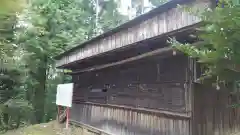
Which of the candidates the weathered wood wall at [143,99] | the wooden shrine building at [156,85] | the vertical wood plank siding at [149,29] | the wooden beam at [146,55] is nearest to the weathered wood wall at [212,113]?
the wooden shrine building at [156,85]

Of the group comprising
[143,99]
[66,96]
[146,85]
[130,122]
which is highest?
[146,85]

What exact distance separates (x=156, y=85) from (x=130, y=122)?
4.93 ft

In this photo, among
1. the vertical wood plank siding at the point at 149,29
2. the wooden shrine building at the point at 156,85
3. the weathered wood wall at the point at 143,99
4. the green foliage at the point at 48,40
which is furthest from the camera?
the green foliage at the point at 48,40

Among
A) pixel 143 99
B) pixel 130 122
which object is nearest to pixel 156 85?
pixel 143 99

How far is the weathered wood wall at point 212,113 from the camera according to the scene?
440 cm

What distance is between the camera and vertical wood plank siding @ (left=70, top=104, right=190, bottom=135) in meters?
Answer: 4.82

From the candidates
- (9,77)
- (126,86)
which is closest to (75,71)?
(9,77)

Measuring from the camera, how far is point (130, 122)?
20.9ft

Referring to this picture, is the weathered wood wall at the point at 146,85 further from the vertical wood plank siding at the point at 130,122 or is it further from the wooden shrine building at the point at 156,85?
the vertical wood plank siding at the point at 130,122

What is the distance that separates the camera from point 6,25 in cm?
121

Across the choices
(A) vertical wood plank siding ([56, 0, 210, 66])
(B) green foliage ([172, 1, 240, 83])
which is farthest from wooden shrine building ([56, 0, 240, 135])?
(B) green foliage ([172, 1, 240, 83])

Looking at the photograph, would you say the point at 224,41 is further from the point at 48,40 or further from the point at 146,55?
the point at 48,40

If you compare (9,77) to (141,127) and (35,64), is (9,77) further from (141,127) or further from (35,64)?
(141,127)

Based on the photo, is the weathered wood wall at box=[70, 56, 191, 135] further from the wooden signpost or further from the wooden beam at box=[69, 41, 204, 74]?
the wooden signpost
